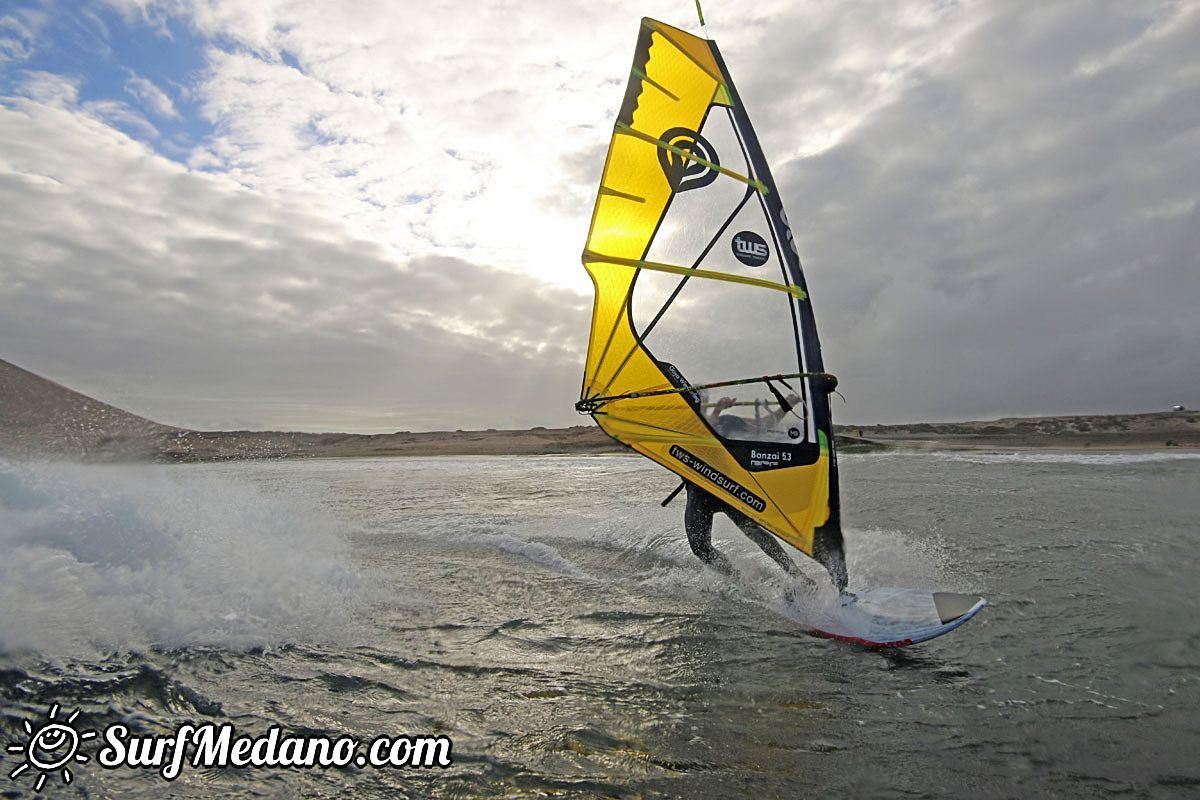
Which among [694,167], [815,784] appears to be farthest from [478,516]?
[815,784]

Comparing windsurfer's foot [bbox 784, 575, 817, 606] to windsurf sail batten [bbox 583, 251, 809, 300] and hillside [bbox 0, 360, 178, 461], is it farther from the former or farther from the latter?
hillside [bbox 0, 360, 178, 461]

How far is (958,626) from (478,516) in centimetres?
581

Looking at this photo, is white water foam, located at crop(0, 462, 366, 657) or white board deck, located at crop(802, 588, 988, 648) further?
white board deck, located at crop(802, 588, 988, 648)

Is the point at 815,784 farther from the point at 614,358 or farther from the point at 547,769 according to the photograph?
the point at 614,358

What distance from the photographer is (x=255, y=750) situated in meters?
2.26

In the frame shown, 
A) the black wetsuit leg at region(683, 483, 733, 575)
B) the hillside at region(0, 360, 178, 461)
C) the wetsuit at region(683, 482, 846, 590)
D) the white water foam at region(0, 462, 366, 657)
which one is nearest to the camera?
the white water foam at region(0, 462, 366, 657)

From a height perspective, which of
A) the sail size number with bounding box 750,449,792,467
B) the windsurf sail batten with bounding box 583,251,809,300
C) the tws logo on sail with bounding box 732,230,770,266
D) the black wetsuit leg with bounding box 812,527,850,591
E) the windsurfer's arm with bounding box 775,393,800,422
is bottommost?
the black wetsuit leg with bounding box 812,527,850,591

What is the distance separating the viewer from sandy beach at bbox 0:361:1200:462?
21.1ft

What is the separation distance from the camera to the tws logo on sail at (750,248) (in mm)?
4395

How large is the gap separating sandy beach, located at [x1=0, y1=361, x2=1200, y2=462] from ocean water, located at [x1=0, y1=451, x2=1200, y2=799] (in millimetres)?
1294

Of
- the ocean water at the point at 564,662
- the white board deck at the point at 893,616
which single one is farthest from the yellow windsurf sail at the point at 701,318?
the ocean water at the point at 564,662

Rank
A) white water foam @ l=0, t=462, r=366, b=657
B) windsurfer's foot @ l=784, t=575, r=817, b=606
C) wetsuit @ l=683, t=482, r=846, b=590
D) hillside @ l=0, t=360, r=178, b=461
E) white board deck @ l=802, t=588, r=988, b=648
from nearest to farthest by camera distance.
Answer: white water foam @ l=0, t=462, r=366, b=657, white board deck @ l=802, t=588, r=988, b=648, windsurfer's foot @ l=784, t=575, r=817, b=606, wetsuit @ l=683, t=482, r=846, b=590, hillside @ l=0, t=360, r=178, b=461

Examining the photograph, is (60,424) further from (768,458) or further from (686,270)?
(768,458)

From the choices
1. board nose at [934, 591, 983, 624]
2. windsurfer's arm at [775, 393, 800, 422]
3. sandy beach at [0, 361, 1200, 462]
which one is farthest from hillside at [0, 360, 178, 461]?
board nose at [934, 591, 983, 624]
